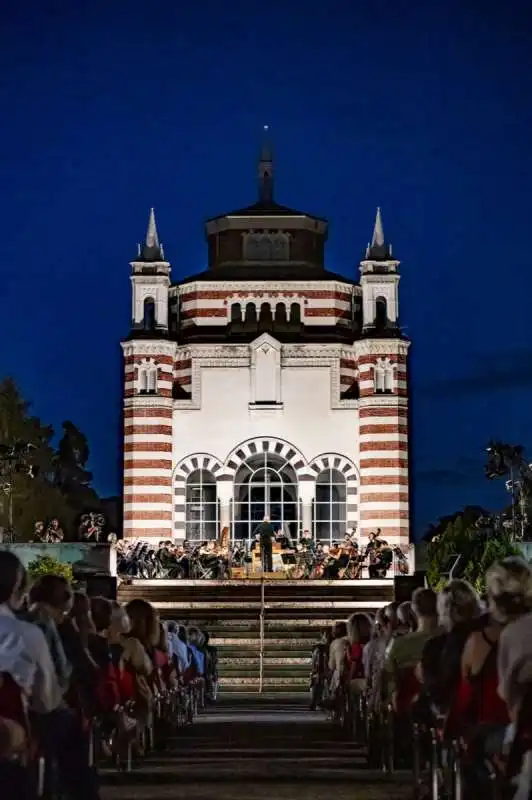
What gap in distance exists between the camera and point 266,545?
50.2m

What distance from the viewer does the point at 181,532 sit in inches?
2160

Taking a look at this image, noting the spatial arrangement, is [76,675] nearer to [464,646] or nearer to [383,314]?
[464,646]

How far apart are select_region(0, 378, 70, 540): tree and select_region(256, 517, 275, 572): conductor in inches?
301

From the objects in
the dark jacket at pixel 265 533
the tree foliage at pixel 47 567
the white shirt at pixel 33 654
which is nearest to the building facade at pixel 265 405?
the dark jacket at pixel 265 533

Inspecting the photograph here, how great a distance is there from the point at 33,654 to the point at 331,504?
1821 inches

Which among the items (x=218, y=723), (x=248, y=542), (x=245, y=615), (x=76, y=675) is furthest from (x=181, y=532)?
(x=76, y=675)

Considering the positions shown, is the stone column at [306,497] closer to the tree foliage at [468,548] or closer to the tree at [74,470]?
the tree foliage at [468,548]

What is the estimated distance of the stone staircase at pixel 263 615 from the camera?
36.2 m

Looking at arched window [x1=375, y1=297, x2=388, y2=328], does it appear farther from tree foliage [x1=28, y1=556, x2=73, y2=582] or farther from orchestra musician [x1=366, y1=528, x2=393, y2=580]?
tree foliage [x1=28, y1=556, x2=73, y2=582]

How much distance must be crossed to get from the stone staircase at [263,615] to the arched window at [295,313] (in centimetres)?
1193

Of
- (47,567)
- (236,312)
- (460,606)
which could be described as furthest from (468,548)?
(460,606)

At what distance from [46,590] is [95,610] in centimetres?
357

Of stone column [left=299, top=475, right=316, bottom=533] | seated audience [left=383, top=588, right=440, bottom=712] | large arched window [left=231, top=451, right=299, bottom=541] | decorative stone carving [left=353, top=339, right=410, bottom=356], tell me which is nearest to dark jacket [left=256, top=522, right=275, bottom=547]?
stone column [left=299, top=475, right=316, bottom=533]

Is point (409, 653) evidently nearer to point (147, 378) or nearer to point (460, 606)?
point (460, 606)
